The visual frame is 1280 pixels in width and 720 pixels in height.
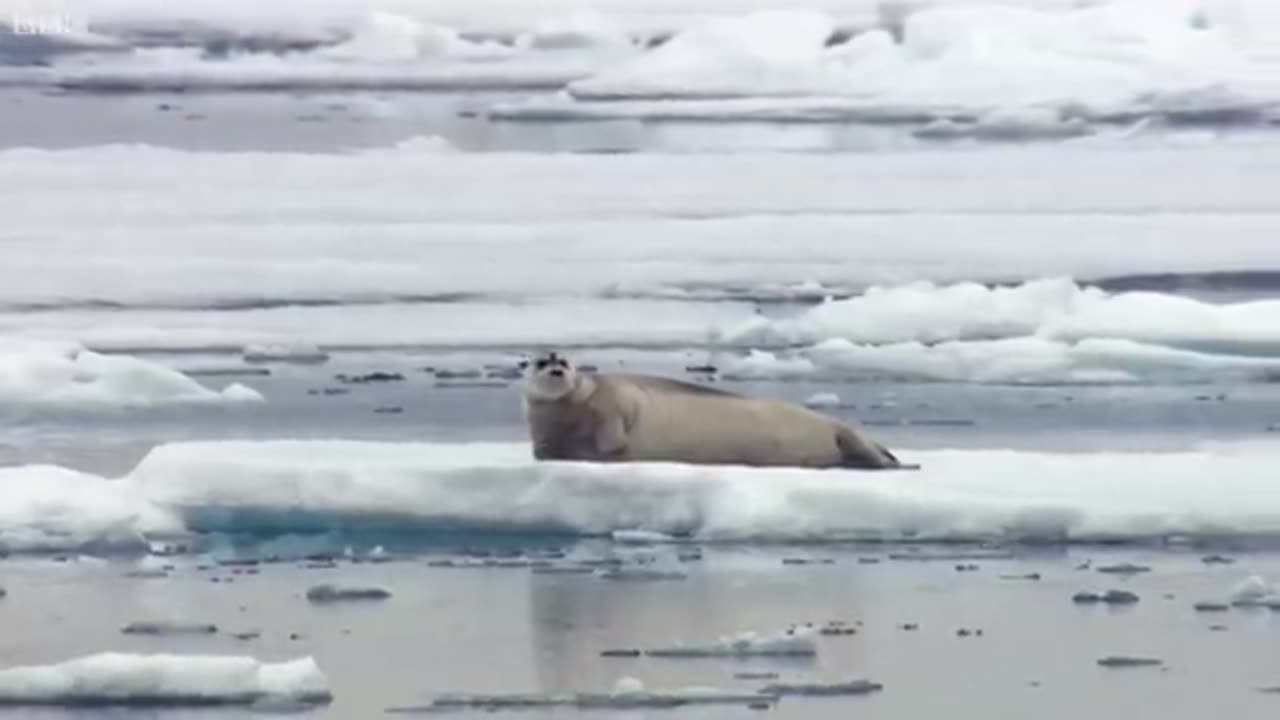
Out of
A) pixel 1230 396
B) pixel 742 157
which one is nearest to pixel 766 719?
pixel 1230 396

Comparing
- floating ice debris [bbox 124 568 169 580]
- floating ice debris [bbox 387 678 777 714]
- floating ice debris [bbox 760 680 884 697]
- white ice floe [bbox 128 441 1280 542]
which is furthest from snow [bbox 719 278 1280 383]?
floating ice debris [bbox 387 678 777 714]

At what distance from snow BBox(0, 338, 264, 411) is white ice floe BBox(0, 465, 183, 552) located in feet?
5.41

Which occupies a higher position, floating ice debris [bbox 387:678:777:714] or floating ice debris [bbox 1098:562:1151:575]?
floating ice debris [bbox 1098:562:1151:575]

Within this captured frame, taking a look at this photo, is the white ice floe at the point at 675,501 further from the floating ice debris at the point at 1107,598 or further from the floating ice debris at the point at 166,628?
the floating ice debris at the point at 166,628

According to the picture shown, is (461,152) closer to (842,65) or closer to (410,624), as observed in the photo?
(842,65)

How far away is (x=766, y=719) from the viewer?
14.3 feet

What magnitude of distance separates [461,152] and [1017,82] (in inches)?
87.2

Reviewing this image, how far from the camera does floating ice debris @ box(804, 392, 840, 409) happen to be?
7.48 m

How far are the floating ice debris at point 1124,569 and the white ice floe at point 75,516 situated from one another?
157cm

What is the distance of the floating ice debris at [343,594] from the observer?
204 inches

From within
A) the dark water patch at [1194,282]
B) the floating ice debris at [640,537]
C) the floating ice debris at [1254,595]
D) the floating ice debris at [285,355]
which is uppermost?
the dark water patch at [1194,282]

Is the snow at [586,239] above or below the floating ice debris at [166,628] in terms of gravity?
above

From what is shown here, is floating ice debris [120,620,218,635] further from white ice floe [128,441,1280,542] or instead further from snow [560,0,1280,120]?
snow [560,0,1280,120]

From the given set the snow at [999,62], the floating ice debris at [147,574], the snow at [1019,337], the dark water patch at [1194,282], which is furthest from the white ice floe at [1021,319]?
the snow at [999,62]
